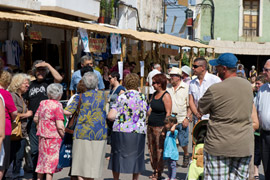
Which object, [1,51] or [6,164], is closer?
[6,164]

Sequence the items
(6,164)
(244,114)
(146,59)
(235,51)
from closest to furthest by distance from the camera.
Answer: (244,114) → (6,164) → (146,59) → (235,51)

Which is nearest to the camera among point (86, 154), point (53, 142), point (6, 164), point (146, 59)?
point (6, 164)

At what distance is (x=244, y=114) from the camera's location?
4.97 metres

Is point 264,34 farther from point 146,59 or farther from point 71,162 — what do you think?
point 71,162

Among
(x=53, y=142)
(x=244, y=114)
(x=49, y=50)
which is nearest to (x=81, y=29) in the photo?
(x=49, y=50)

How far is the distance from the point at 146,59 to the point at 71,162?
46.9 feet

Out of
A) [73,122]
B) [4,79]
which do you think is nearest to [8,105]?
[4,79]

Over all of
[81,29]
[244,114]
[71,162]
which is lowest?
[71,162]

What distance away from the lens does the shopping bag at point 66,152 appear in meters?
6.47

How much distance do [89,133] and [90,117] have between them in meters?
0.21

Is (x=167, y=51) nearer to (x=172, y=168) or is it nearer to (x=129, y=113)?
(x=172, y=168)

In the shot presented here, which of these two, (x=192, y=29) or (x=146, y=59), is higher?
(x=192, y=29)

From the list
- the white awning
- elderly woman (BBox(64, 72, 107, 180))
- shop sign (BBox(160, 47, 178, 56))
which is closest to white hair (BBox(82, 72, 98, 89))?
elderly woman (BBox(64, 72, 107, 180))

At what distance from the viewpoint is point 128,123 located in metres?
6.66
